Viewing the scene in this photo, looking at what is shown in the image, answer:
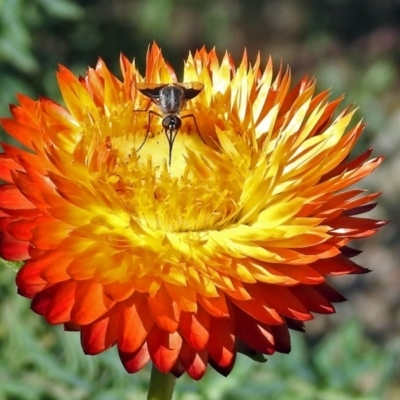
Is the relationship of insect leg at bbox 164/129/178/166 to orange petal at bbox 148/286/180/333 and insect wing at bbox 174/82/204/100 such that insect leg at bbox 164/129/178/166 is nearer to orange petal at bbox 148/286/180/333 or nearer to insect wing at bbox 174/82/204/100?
insect wing at bbox 174/82/204/100

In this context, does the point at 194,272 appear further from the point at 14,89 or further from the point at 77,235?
the point at 14,89

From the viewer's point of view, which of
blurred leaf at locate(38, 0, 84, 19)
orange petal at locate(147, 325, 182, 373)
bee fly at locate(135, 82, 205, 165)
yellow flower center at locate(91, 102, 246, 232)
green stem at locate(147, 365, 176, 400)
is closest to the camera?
orange petal at locate(147, 325, 182, 373)

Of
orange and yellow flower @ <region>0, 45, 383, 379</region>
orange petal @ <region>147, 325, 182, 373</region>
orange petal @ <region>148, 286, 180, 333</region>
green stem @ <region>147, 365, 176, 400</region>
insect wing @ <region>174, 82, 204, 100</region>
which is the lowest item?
green stem @ <region>147, 365, 176, 400</region>

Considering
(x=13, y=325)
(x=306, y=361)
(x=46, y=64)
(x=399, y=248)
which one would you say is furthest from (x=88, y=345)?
(x=399, y=248)

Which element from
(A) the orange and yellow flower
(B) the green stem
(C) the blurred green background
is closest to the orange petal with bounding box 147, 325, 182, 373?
(A) the orange and yellow flower

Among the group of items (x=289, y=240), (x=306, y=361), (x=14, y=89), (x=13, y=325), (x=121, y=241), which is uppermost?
(x=289, y=240)

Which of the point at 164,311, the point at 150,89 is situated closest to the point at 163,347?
the point at 164,311

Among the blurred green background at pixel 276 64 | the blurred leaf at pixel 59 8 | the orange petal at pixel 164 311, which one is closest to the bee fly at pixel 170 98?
the orange petal at pixel 164 311
